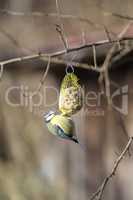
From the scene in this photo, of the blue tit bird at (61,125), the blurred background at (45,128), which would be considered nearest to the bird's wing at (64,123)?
the blue tit bird at (61,125)

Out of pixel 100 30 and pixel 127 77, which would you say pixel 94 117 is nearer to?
pixel 127 77

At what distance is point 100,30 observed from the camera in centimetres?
203

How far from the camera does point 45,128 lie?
2541mm

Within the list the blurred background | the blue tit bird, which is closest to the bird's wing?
the blue tit bird

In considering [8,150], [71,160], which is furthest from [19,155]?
[71,160]

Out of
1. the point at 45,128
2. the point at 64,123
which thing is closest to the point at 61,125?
the point at 64,123

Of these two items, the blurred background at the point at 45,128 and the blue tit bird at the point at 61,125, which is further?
the blurred background at the point at 45,128

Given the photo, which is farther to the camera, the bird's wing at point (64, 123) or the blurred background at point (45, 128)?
the blurred background at point (45, 128)

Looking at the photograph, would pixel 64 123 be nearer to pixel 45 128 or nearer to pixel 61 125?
pixel 61 125

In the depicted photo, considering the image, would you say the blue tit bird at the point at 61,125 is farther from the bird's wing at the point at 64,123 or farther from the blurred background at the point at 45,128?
the blurred background at the point at 45,128

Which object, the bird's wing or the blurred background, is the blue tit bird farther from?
the blurred background

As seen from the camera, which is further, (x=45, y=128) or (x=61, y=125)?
(x=45, y=128)

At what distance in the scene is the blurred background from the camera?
89.5 inches

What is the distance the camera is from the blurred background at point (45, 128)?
7.45 feet
